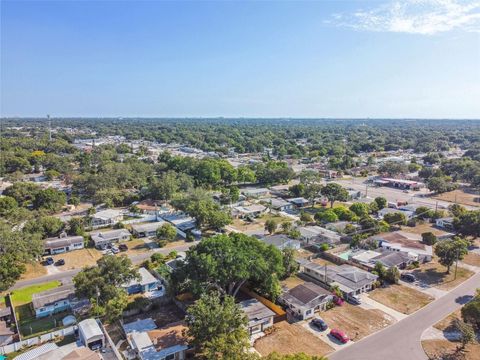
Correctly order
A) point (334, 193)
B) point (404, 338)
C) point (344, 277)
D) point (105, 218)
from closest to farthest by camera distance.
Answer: point (404, 338) → point (344, 277) → point (105, 218) → point (334, 193)

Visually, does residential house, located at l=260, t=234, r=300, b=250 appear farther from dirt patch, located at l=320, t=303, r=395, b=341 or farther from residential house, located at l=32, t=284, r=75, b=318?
residential house, located at l=32, t=284, r=75, b=318

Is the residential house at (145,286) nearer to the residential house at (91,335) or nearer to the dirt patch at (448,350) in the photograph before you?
the residential house at (91,335)

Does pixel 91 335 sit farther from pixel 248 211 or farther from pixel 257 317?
pixel 248 211

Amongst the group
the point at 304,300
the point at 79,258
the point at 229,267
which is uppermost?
the point at 229,267

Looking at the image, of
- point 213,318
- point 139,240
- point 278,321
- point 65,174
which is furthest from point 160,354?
point 65,174

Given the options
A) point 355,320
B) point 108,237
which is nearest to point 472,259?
point 355,320

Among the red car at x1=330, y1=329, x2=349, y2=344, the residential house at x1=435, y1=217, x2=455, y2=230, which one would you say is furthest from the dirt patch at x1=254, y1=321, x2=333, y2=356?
the residential house at x1=435, y1=217, x2=455, y2=230
